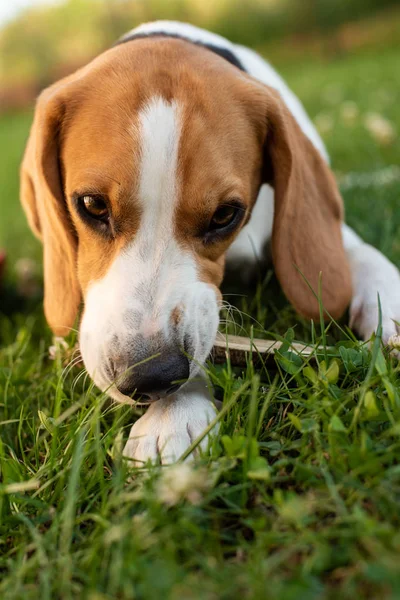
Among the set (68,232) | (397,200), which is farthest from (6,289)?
(397,200)

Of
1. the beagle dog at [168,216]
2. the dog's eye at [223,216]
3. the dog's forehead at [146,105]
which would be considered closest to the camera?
the beagle dog at [168,216]

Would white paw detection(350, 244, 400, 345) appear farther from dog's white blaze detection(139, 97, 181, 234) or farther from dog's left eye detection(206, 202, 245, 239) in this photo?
dog's white blaze detection(139, 97, 181, 234)

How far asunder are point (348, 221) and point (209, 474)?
3.05 meters

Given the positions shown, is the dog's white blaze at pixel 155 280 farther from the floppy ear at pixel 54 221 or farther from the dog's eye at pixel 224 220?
the floppy ear at pixel 54 221

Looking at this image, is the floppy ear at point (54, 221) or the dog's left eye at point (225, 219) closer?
the dog's left eye at point (225, 219)

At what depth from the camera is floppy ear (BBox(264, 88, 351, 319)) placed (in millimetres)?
3148

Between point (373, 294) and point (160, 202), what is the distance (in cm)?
112

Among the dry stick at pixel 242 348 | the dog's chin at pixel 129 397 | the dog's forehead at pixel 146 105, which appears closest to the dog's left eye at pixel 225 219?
the dog's forehead at pixel 146 105

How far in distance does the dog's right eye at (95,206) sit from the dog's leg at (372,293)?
122cm

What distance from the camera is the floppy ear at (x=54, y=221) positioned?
298cm

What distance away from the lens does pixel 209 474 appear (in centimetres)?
199

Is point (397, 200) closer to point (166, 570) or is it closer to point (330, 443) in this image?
point (330, 443)

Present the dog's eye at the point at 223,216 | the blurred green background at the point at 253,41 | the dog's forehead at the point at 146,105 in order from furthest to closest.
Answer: the blurred green background at the point at 253,41, the dog's eye at the point at 223,216, the dog's forehead at the point at 146,105

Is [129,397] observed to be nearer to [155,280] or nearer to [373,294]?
[155,280]
